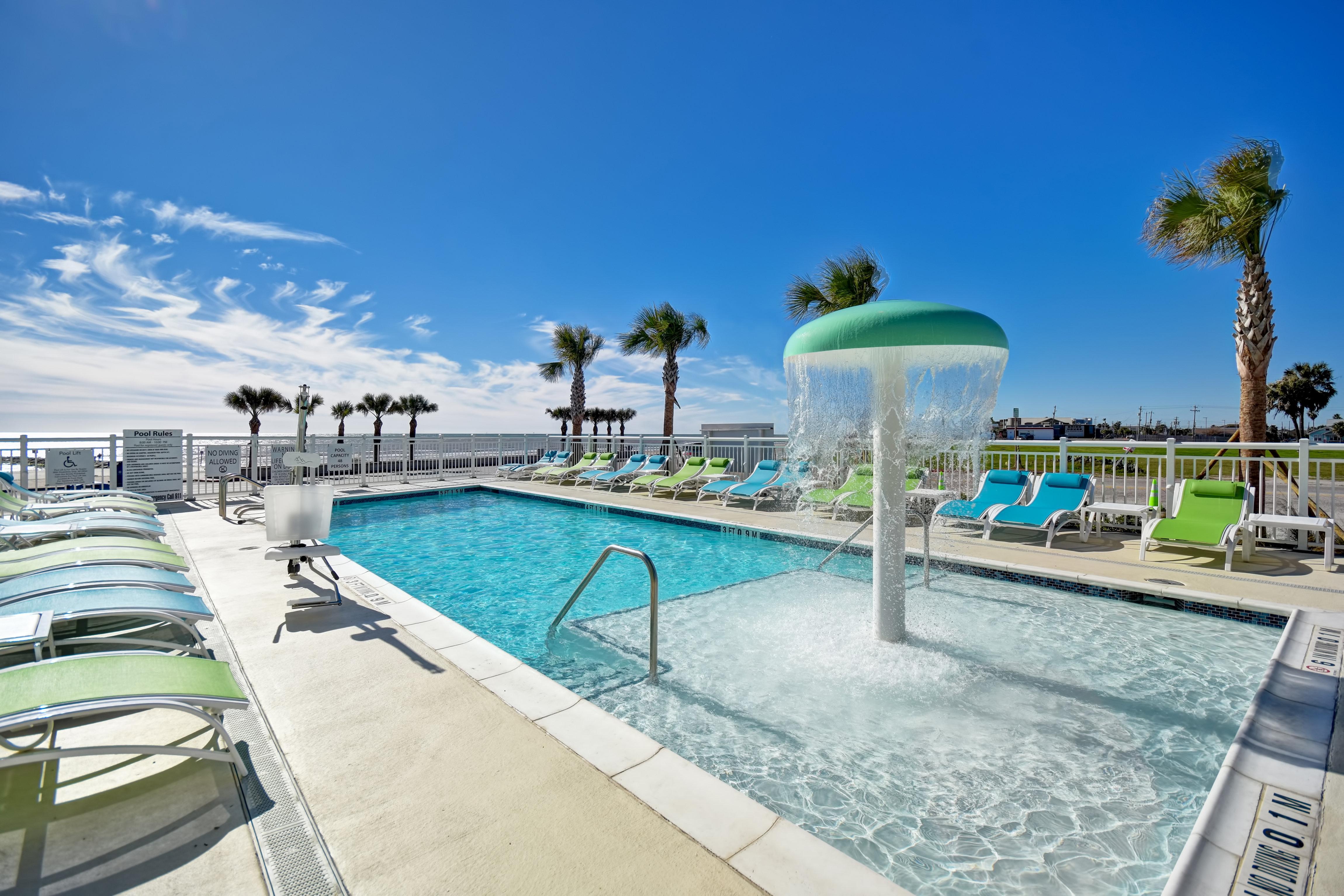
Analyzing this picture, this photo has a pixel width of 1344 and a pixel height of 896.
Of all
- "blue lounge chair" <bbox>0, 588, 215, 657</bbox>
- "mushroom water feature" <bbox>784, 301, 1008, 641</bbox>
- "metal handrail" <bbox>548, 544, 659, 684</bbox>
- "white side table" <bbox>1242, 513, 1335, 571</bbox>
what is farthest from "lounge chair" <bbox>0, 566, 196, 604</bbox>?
"white side table" <bbox>1242, 513, 1335, 571</bbox>

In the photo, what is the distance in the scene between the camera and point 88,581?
3.05 metres

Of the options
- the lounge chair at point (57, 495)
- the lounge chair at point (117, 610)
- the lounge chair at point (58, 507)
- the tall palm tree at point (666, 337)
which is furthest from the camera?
the tall palm tree at point (666, 337)

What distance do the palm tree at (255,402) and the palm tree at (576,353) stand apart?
3046 cm

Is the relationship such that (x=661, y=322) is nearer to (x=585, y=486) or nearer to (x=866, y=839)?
(x=585, y=486)

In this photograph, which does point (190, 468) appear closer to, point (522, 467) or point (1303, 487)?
point (522, 467)

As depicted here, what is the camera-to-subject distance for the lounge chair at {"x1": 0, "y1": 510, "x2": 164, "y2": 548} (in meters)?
4.73

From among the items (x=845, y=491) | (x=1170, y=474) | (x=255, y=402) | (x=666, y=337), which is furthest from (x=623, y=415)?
(x=1170, y=474)

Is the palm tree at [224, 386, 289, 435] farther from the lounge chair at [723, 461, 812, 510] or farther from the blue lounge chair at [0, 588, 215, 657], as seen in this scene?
the blue lounge chair at [0, 588, 215, 657]

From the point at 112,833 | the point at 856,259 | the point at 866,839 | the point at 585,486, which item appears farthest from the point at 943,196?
the point at 112,833

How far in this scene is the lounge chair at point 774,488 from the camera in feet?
33.3

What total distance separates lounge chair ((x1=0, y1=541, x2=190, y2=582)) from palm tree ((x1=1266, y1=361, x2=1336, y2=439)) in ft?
241

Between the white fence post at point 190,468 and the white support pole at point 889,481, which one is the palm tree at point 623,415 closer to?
the white fence post at point 190,468

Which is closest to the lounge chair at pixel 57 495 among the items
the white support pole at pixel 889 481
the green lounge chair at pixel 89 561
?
the green lounge chair at pixel 89 561

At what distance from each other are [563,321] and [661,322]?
5.52 meters
